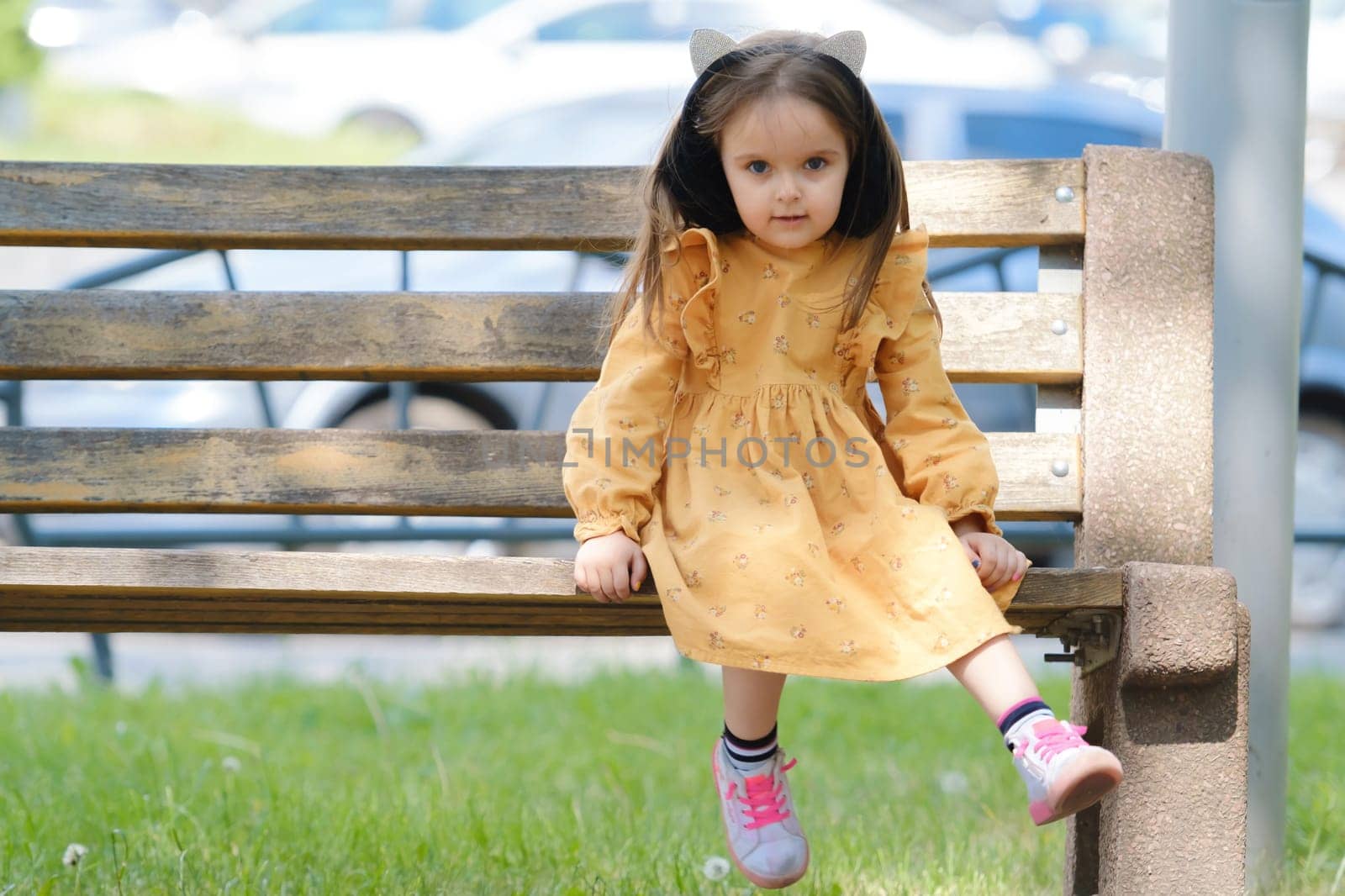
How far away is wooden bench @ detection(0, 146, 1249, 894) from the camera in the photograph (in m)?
2.30

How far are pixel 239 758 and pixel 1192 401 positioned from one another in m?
2.31

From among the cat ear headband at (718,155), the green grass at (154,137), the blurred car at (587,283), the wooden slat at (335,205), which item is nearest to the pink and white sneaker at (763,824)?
the cat ear headband at (718,155)

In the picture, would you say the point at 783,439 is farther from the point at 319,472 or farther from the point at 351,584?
the point at 319,472

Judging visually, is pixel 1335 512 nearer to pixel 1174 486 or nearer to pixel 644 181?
pixel 1174 486

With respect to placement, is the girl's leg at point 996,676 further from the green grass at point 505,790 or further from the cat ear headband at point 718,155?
the cat ear headband at point 718,155

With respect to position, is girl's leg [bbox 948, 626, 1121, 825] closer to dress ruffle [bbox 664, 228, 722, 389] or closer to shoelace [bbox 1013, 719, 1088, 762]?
shoelace [bbox 1013, 719, 1088, 762]

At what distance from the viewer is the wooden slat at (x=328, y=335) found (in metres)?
2.44

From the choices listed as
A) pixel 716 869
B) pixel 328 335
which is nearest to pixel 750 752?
pixel 716 869

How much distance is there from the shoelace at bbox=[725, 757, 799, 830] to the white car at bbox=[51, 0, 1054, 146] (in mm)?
6858

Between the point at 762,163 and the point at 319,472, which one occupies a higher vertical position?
the point at 762,163

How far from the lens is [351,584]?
78.8 inches

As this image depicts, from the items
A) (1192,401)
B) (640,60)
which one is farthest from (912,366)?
(640,60)

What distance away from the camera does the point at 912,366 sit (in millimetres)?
2248

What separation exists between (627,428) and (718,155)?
42cm
